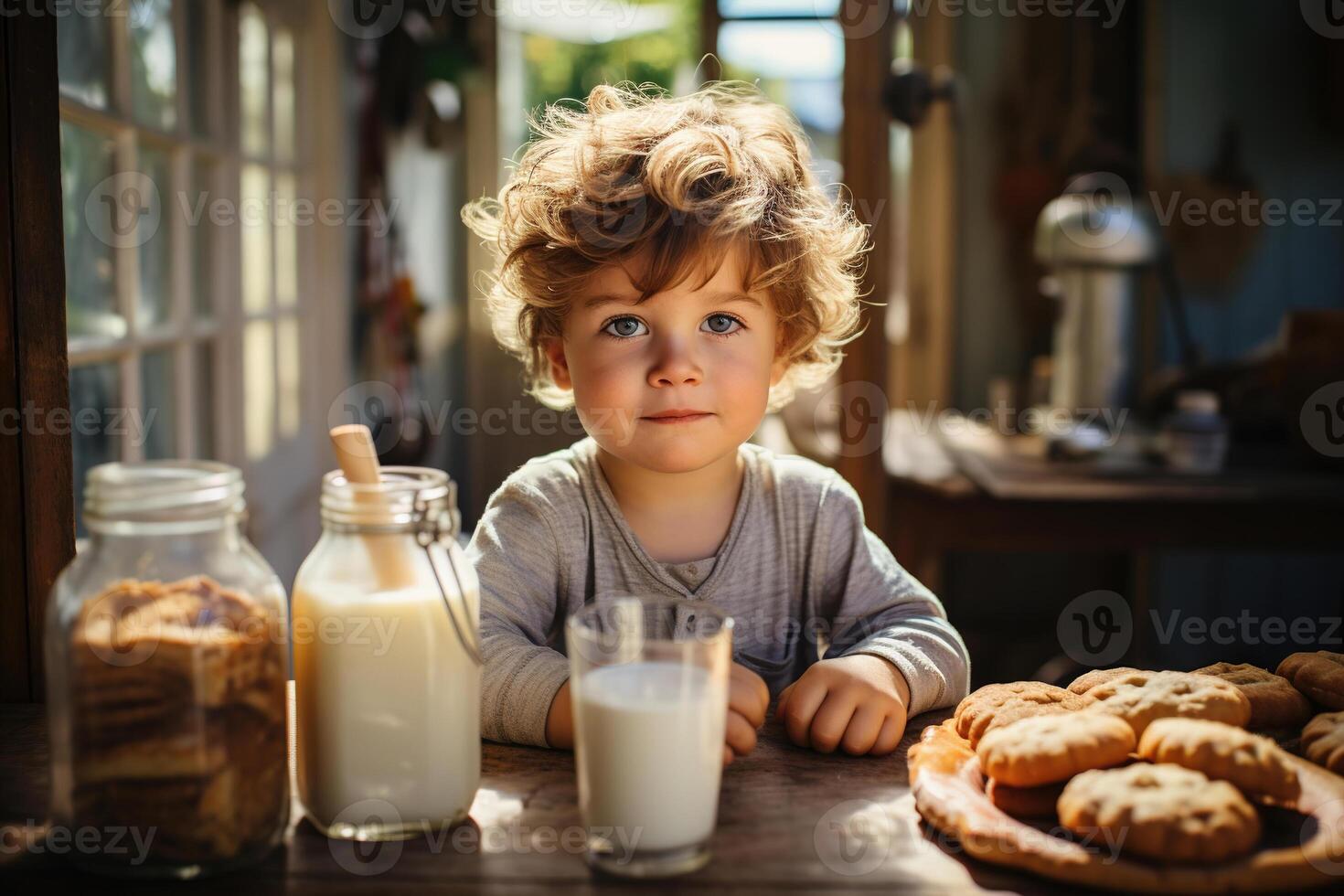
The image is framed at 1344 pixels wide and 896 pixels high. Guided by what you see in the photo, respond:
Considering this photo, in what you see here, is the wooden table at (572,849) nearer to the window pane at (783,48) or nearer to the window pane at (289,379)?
the window pane at (289,379)

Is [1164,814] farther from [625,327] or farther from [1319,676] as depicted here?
[625,327]

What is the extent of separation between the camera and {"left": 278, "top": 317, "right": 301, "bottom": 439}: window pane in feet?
8.99

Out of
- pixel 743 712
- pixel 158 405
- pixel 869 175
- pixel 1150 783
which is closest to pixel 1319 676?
pixel 1150 783

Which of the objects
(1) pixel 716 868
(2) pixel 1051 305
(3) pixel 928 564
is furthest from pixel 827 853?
(2) pixel 1051 305

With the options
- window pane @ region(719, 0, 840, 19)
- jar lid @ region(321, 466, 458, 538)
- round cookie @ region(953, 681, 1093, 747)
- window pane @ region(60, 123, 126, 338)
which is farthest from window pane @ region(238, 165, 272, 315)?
round cookie @ region(953, 681, 1093, 747)

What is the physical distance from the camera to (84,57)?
1586mm

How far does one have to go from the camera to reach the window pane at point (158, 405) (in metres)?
1.87

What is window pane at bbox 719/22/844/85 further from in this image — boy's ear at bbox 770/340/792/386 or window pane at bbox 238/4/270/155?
boy's ear at bbox 770/340/792/386

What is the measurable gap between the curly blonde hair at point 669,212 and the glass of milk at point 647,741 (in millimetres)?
410

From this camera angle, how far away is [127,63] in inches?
68.1

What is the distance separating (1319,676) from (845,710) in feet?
1.08

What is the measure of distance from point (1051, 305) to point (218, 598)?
10.5 feet

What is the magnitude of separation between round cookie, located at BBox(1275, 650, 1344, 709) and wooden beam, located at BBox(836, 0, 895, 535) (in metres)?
1.02

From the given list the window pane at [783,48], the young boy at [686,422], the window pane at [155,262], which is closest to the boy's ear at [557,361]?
the young boy at [686,422]
